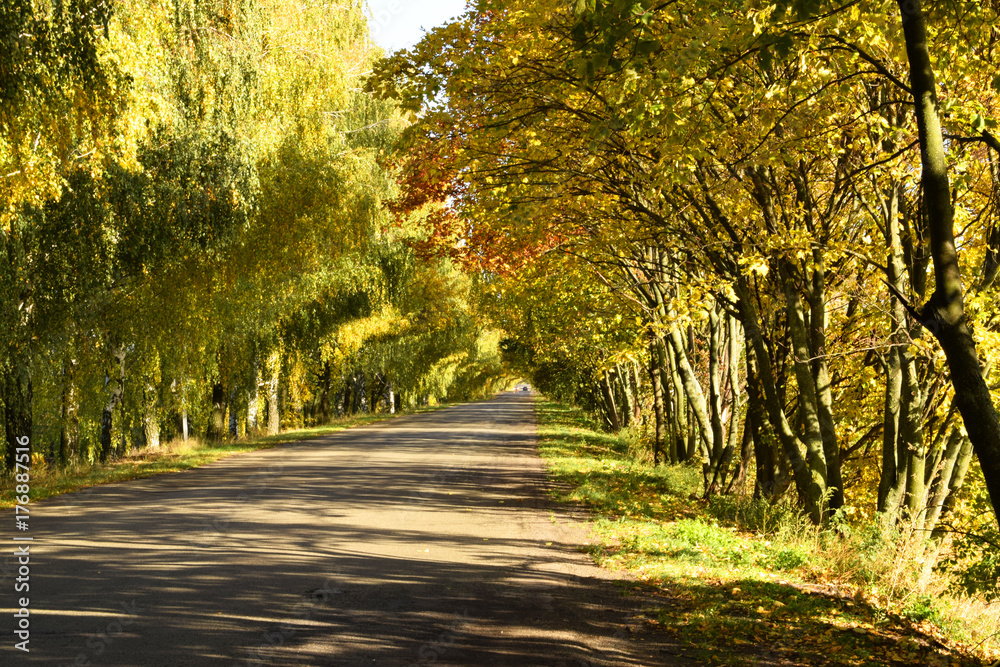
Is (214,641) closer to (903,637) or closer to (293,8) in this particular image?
(903,637)

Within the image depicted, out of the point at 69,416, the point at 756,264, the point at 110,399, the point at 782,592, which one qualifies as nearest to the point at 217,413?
the point at 110,399

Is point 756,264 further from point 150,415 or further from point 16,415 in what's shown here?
point 150,415

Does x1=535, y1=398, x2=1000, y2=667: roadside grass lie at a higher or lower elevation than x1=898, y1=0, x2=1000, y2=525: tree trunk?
lower

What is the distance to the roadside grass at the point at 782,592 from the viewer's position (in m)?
6.09

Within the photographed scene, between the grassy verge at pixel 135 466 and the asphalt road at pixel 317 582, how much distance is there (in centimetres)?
74

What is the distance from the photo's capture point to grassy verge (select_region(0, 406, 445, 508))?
14.6 meters

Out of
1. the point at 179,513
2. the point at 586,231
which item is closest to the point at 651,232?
the point at 586,231

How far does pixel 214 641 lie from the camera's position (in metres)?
5.88

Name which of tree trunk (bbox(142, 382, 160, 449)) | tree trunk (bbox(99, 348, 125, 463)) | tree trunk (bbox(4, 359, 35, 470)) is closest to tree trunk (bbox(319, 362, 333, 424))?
tree trunk (bbox(142, 382, 160, 449))

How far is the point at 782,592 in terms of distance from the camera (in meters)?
7.56

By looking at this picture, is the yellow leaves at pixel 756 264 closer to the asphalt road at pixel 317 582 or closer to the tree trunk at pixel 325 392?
the asphalt road at pixel 317 582

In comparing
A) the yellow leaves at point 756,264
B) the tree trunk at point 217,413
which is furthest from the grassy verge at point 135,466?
the yellow leaves at point 756,264

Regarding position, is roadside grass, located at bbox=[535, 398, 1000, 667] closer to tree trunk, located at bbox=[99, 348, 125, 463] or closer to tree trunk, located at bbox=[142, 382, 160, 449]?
tree trunk, located at bbox=[99, 348, 125, 463]

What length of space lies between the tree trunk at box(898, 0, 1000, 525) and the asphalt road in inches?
96.9
